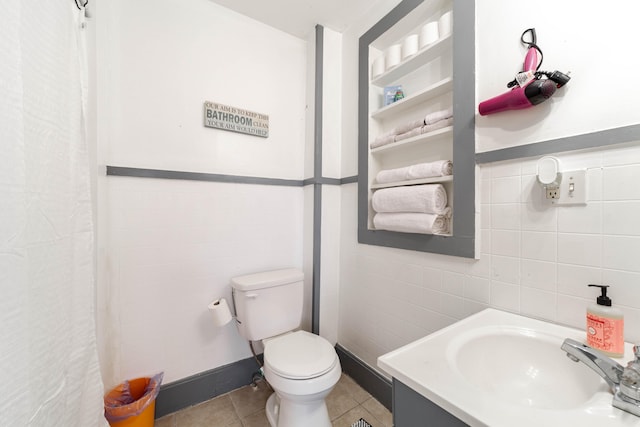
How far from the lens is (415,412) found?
0.55m

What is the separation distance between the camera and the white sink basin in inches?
17.4

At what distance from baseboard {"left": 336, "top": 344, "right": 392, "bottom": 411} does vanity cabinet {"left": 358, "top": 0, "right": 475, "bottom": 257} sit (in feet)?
2.50

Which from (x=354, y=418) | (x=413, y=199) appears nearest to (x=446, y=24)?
(x=413, y=199)

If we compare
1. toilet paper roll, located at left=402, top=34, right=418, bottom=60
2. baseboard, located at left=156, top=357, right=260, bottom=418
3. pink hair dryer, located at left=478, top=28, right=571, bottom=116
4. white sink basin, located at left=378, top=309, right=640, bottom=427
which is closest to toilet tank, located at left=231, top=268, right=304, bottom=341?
baseboard, located at left=156, top=357, right=260, bottom=418

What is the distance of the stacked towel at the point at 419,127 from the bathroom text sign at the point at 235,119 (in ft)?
2.38

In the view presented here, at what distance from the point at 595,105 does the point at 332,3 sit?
1426 mm

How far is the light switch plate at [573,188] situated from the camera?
757 millimetres

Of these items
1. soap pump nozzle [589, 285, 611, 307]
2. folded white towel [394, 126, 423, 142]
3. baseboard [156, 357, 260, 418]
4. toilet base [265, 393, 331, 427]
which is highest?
folded white towel [394, 126, 423, 142]

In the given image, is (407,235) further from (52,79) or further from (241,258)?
(52,79)

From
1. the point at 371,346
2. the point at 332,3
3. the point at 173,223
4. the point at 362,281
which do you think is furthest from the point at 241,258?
the point at 332,3

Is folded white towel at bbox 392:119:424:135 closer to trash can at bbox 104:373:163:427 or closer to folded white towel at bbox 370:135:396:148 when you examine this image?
folded white towel at bbox 370:135:396:148

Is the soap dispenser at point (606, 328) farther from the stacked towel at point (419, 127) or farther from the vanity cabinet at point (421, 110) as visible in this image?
the stacked towel at point (419, 127)

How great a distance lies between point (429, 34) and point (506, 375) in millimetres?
1417

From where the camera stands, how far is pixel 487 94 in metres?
0.99
